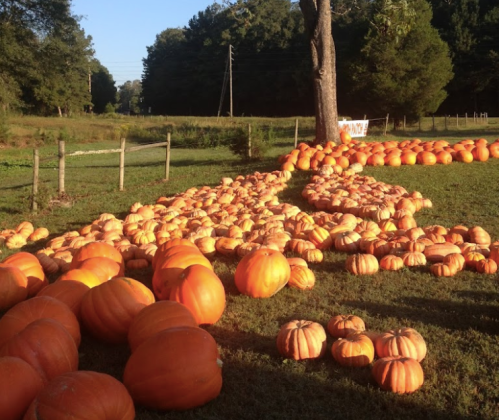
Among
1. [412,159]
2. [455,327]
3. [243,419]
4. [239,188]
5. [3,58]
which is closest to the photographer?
[243,419]

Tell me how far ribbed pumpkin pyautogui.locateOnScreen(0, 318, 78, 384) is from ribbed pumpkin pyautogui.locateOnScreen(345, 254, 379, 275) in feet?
10.5

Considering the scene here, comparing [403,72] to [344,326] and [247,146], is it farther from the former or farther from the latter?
[344,326]

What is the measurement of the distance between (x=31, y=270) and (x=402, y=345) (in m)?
3.91

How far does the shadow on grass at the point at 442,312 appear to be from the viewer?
4.54 m

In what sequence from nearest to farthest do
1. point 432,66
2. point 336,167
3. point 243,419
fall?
point 243,419, point 336,167, point 432,66

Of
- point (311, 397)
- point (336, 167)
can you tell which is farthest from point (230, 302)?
point (336, 167)

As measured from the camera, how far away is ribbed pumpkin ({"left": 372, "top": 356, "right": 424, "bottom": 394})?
11.4ft

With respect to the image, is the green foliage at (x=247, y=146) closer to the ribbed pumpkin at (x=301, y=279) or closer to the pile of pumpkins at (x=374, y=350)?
the ribbed pumpkin at (x=301, y=279)

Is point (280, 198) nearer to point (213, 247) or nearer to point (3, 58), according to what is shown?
point (213, 247)

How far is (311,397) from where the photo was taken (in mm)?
3480

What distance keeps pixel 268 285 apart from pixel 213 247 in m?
1.70

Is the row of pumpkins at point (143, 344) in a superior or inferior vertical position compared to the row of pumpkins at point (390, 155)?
inferior

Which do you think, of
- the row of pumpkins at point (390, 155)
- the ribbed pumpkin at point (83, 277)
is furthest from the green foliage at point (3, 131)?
the ribbed pumpkin at point (83, 277)

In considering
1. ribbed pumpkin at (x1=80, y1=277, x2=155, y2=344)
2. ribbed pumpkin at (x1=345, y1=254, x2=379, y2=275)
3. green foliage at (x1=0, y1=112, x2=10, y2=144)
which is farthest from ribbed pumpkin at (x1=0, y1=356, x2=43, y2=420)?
green foliage at (x1=0, y1=112, x2=10, y2=144)
